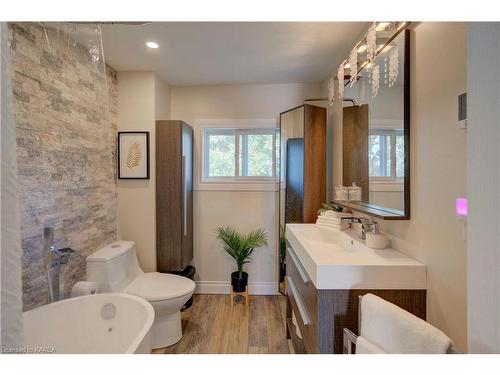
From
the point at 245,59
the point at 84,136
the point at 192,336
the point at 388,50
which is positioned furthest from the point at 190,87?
the point at 192,336

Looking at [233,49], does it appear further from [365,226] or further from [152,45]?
[365,226]

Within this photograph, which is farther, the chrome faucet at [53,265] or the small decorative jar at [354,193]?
the small decorative jar at [354,193]

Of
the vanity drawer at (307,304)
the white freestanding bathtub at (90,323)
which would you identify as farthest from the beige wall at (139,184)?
the vanity drawer at (307,304)

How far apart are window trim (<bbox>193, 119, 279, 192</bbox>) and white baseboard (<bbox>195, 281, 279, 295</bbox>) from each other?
1110 millimetres

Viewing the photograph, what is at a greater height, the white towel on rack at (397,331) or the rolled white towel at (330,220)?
the rolled white towel at (330,220)

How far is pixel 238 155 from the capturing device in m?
2.83

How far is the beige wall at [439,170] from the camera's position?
2.87 feet

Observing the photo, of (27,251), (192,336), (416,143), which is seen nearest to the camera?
(416,143)

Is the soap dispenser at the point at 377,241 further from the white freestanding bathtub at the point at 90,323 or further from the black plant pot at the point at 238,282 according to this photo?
the black plant pot at the point at 238,282

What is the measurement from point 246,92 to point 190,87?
2.17 feet

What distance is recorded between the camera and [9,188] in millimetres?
449

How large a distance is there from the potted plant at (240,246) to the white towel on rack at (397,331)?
67.5 inches

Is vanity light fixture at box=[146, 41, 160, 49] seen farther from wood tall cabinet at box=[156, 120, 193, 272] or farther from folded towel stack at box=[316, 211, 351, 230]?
folded towel stack at box=[316, 211, 351, 230]
